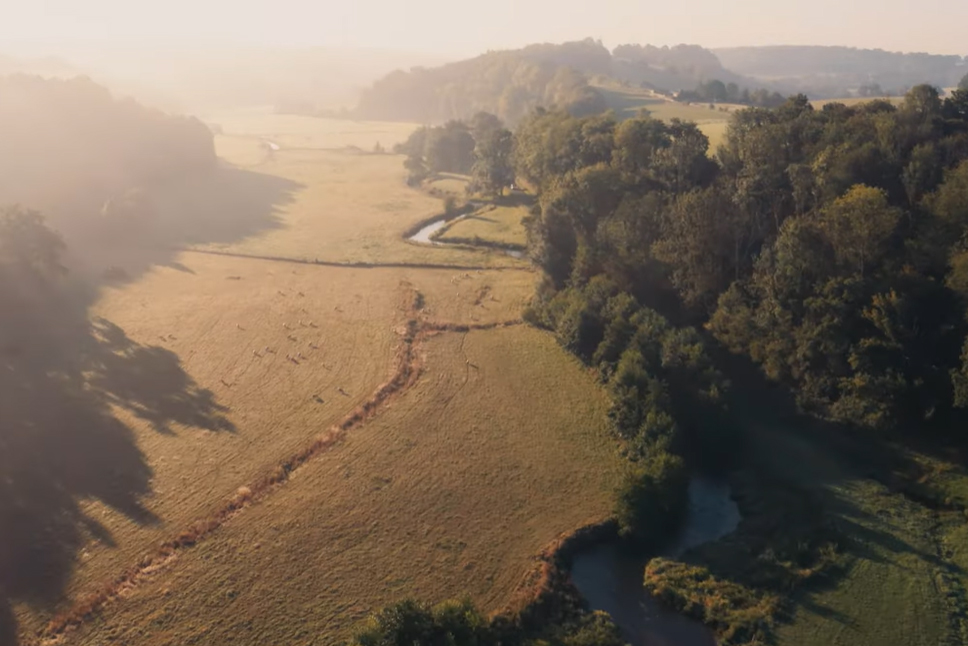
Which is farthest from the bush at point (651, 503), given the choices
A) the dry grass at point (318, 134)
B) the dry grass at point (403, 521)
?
the dry grass at point (318, 134)

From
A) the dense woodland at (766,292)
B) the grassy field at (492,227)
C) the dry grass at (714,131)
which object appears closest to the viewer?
the dense woodland at (766,292)

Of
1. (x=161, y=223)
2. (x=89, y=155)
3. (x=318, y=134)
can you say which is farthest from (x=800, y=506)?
(x=318, y=134)

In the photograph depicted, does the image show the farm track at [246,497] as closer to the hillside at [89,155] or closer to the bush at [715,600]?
the bush at [715,600]

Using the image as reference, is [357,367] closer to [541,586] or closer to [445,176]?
[541,586]

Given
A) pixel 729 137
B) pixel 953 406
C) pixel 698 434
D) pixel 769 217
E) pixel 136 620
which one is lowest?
pixel 136 620

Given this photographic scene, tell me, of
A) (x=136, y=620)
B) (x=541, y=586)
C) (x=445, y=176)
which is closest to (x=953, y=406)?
(x=541, y=586)

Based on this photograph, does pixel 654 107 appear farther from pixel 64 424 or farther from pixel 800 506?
pixel 64 424
